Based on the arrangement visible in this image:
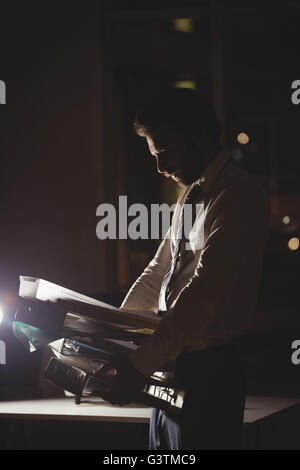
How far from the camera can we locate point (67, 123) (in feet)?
17.7

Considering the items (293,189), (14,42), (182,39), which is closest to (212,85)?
(182,39)

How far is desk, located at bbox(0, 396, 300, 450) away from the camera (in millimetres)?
2520

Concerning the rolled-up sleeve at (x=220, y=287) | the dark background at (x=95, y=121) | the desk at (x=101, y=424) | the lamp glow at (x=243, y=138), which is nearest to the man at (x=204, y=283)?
the rolled-up sleeve at (x=220, y=287)

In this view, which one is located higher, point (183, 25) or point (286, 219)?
point (183, 25)

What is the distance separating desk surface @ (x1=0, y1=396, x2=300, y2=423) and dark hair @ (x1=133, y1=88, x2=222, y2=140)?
106 cm

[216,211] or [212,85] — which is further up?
[212,85]

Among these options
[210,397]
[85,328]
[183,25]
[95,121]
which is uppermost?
[183,25]

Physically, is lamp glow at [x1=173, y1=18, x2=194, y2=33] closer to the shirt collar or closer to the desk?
the desk

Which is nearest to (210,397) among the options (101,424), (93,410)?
(93,410)

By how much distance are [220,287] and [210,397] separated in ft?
0.83

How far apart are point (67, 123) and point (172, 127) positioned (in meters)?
Result: 3.77

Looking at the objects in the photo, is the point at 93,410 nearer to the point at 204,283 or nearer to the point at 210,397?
the point at 210,397

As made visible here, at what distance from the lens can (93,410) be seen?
2676 millimetres

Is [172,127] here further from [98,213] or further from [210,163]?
[98,213]
